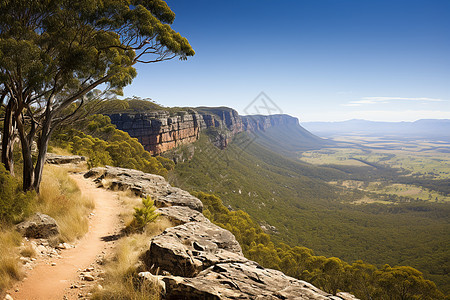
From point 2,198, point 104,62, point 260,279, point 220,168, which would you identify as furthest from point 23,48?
point 220,168

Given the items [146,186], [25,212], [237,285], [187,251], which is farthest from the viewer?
[146,186]

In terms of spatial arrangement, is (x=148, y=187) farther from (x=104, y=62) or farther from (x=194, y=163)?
(x=194, y=163)

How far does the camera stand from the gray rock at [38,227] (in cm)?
653

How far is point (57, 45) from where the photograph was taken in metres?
8.37

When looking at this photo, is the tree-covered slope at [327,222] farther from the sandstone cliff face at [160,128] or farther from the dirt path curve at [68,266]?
the dirt path curve at [68,266]

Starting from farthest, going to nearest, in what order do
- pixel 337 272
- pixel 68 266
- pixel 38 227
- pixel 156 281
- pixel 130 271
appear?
pixel 337 272, pixel 38 227, pixel 68 266, pixel 130 271, pixel 156 281

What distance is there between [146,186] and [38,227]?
815cm

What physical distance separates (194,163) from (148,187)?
66.9 meters

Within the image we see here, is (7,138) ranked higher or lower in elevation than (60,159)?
higher

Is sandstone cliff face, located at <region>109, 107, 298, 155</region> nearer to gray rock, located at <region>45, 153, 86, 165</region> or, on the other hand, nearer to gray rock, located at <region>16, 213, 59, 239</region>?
gray rock, located at <region>45, 153, 86, 165</region>

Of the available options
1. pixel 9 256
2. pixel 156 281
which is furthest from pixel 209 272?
pixel 9 256

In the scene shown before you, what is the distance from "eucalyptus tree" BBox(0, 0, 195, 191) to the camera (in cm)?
705

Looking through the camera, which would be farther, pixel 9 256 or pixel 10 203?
pixel 10 203

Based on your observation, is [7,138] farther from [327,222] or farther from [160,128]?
[327,222]
